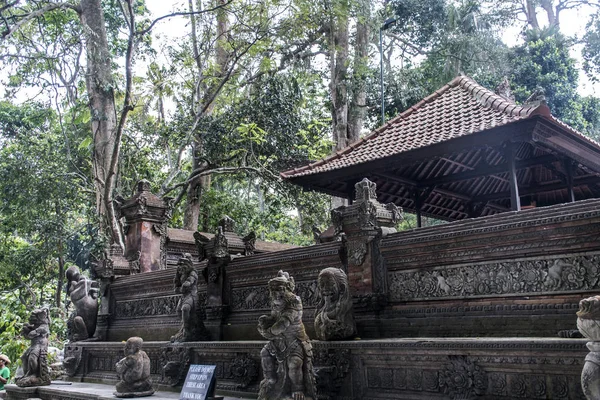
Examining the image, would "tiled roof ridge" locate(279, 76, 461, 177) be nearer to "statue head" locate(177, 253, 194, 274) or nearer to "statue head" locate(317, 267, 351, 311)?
"statue head" locate(177, 253, 194, 274)

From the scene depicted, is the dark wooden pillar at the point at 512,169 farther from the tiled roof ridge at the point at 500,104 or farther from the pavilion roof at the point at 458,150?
the tiled roof ridge at the point at 500,104

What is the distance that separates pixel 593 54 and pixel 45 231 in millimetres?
20974

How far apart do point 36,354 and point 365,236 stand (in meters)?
6.68

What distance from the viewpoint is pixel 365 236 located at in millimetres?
7020

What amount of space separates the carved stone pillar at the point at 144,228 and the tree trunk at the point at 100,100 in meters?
1.45

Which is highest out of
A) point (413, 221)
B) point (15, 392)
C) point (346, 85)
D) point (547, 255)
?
point (346, 85)

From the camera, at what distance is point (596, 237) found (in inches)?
202

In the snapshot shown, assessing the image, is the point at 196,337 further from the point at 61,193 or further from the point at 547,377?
the point at 61,193

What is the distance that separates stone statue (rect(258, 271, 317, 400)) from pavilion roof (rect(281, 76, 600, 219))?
4138mm

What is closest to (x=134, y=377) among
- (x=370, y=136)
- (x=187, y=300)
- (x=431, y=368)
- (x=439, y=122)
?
(x=187, y=300)

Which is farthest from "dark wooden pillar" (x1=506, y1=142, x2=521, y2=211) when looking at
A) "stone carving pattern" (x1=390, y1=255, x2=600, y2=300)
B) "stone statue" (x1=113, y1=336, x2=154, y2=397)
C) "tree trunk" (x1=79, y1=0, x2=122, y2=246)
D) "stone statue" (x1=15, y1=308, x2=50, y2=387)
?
"tree trunk" (x1=79, y1=0, x2=122, y2=246)

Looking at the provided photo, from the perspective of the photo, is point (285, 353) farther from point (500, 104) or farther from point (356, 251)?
point (500, 104)

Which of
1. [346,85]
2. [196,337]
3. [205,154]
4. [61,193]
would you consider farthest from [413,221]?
[196,337]

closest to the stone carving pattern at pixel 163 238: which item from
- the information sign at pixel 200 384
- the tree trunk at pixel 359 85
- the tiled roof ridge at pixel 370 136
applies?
the tiled roof ridge at pixel 370 136
